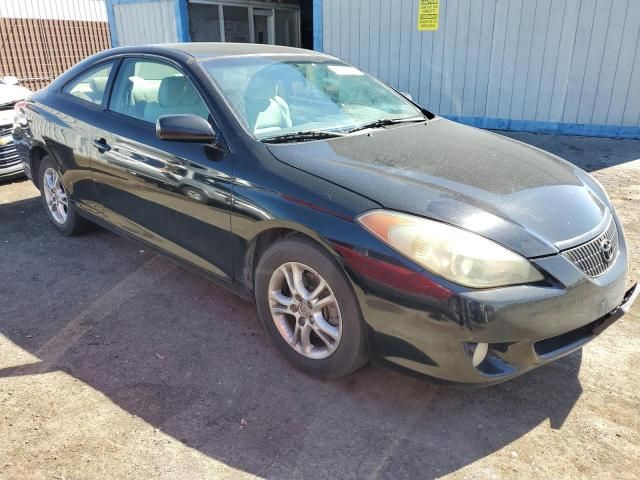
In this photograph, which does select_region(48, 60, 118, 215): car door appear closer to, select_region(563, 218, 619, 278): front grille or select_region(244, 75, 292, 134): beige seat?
select_region(244, 75, 292, 134): beige seat

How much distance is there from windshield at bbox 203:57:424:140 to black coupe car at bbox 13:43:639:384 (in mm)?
14

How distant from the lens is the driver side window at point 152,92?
3.28 meters

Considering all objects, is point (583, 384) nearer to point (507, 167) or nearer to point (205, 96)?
point (507, 167)

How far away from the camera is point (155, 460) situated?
7.43ft

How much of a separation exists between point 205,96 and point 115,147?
900 millimetres

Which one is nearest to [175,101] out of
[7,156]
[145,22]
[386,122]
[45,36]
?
[386,122]

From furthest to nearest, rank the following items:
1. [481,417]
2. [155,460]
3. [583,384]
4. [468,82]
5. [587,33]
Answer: [468,82] → [587,33] → [583,384] → [481,417] → [155,460]

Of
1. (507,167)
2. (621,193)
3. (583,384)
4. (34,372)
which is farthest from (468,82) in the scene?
(34,372)

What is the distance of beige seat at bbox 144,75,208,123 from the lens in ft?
10.5

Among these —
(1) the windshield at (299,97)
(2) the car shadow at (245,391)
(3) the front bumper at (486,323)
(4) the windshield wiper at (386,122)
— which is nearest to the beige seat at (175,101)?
(1) the windshield at (299,97)

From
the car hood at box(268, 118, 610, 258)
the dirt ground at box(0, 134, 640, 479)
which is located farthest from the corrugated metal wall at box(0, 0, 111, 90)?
the car hood at box(268, 118, 610, 258)

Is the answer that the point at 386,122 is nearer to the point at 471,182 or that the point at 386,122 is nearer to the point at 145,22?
the point at 471,182

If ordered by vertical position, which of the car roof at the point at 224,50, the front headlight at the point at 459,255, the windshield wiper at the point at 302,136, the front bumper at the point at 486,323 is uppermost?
the car roof at the point at 224,50

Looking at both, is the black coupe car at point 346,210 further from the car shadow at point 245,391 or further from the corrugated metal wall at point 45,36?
the corrugated metal wall at point 45,36
